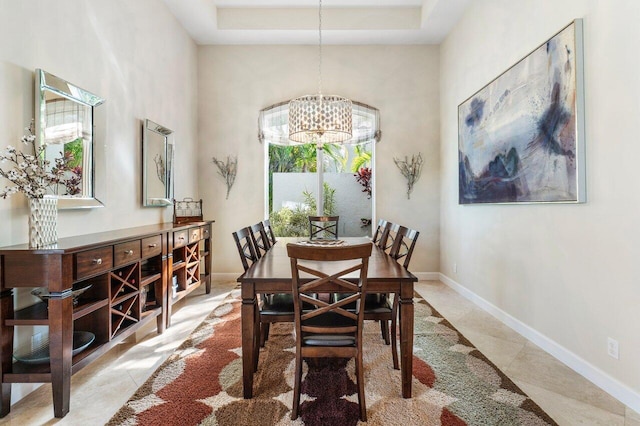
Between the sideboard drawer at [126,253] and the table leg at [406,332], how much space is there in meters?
1.84

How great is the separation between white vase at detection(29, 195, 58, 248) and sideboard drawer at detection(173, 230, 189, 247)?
4.06 feet

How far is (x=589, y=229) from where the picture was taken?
220cm

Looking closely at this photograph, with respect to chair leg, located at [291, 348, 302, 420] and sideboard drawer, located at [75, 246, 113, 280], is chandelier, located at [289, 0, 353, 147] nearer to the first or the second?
sideboard drawer, located at [75, 246, 113, 280]

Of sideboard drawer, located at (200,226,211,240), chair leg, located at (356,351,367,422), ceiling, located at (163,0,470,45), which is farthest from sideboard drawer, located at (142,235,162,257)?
ceiling, located at (163,0,470,45)

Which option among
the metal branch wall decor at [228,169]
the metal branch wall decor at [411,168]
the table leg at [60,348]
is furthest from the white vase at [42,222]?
the metal branch wall decor at [411,168]

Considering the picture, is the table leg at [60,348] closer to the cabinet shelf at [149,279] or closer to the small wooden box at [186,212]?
the cabinet shelf at [149,279]

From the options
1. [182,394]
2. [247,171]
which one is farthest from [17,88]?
[247,171]

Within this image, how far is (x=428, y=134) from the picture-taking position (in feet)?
16.4

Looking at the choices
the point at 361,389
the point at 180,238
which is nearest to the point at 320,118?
the point at 180,238

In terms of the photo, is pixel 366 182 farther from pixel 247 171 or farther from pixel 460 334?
pixel 460 334

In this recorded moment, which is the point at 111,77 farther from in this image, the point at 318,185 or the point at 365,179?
the point at 365,179

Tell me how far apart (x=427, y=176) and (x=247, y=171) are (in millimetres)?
2691

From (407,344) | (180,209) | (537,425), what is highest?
(180,209)

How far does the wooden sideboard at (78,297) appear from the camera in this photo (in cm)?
174
